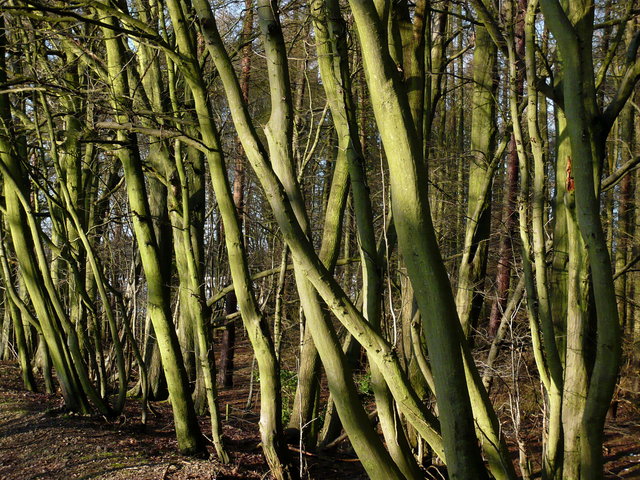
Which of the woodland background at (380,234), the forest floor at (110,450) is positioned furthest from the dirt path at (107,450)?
the woodland background at (380,234)

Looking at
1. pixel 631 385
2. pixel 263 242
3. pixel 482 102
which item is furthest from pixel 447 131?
pixel 482 102

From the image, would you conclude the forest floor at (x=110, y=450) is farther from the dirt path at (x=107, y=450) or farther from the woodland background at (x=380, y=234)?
the woodland background at (x=380, y=234)

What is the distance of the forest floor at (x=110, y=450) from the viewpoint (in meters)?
5.38

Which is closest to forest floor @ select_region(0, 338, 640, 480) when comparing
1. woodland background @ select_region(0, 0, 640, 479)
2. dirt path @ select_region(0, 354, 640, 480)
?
dirt path @ select_region(0, 354, 640, 480)

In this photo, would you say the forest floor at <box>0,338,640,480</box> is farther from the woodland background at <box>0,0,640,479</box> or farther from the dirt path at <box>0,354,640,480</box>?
the woodland background at <box>0,0,640,479</box>

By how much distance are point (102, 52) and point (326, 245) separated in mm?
3854

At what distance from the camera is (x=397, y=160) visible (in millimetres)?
2963

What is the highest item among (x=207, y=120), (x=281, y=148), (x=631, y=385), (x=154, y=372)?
(x=207, y=120)

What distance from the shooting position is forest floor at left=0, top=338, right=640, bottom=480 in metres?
5.38

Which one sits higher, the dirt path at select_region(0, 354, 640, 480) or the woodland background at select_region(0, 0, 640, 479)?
the woodland background at select_region(0, 0, 640, 479)

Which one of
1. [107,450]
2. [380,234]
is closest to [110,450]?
[107,450]

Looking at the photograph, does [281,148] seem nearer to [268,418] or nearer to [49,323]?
[268,418]

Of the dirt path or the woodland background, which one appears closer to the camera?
the woodland background

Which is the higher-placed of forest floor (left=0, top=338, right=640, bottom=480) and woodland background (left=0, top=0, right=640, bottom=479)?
woodland background (left=0, top=0, right=640, bottom=479)
